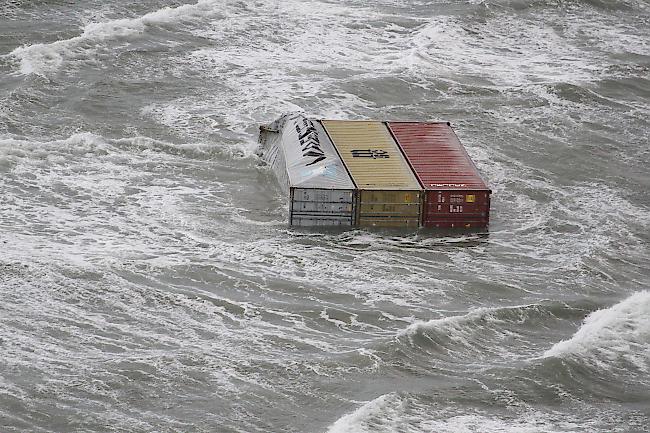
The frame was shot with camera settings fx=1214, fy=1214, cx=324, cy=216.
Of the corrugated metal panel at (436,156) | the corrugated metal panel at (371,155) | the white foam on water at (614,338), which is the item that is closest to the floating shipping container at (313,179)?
the corrugated metal panel at (371,155)

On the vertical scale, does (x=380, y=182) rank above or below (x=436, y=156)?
below

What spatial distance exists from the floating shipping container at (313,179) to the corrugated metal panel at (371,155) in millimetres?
563

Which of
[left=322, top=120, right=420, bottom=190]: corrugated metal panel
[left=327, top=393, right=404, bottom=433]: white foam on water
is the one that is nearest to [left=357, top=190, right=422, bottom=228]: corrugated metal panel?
[left=322, top=120, right=420, bottom=190]: corrugated metal panel

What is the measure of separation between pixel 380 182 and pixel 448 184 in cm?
291

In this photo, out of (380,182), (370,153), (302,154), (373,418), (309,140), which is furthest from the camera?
(370,153)

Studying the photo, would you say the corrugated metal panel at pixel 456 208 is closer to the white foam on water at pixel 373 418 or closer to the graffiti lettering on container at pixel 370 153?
the graffiti lettering on container at pixel 370 153

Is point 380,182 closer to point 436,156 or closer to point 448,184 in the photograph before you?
point 448,184

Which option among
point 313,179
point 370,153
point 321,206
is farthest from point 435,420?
point 370,153

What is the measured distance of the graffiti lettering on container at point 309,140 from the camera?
5272cm

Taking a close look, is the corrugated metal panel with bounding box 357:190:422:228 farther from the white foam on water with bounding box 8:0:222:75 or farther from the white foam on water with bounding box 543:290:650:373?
the white foam on water with bounding box 8:0:222:75

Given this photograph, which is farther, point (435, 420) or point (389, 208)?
point (389, 208)

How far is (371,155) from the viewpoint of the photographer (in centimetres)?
5431

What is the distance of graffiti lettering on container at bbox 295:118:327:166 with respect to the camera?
52.7 metres

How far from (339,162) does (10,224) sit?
1410 cm
